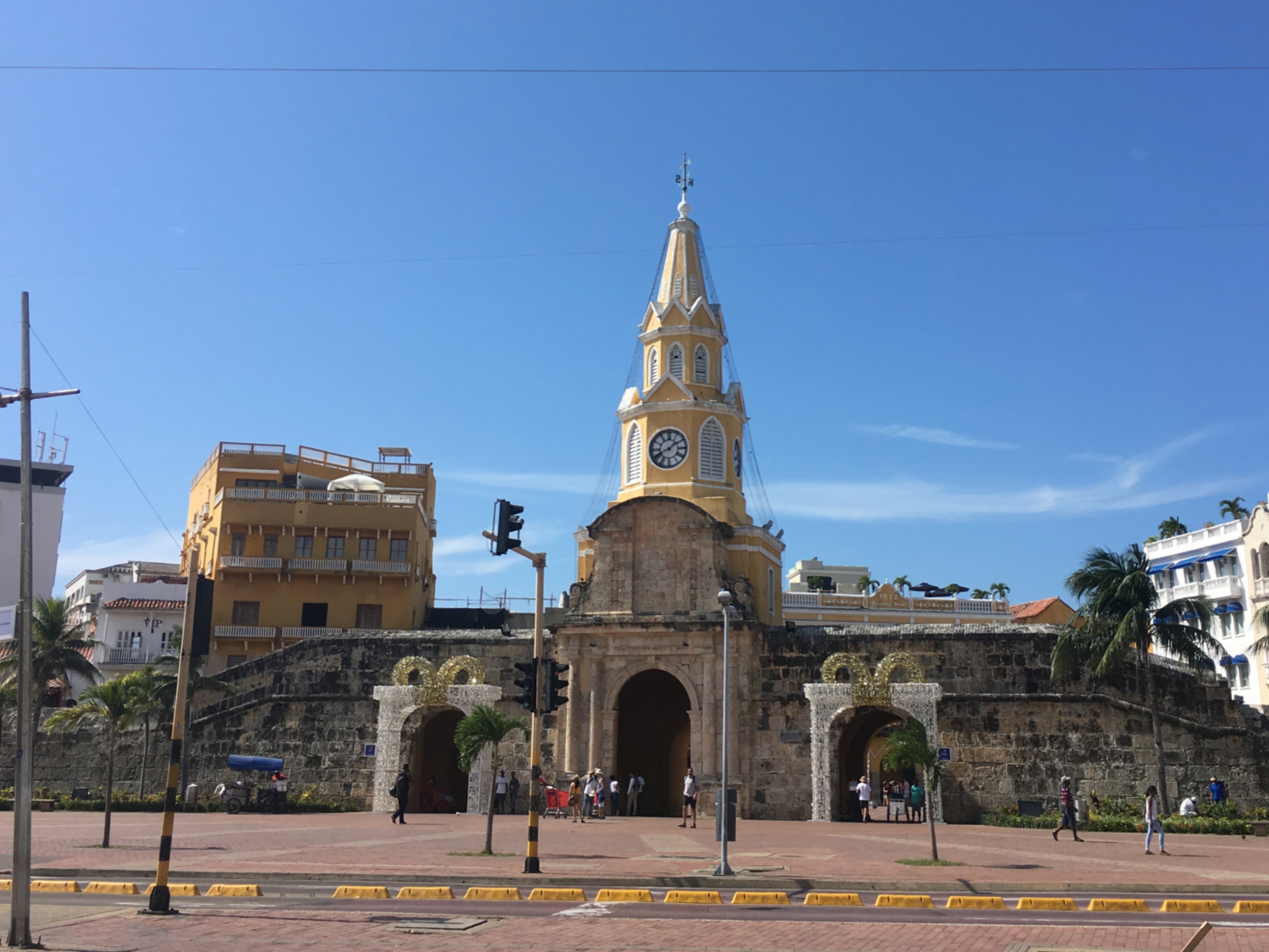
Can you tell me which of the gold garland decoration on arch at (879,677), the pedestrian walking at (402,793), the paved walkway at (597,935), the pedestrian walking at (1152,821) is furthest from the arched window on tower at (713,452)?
the paved walkway at (597,935)

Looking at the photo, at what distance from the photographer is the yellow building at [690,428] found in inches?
1544

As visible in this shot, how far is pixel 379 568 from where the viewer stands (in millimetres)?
53500

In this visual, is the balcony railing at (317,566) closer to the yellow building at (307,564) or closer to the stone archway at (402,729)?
the yellow building at (307,564)

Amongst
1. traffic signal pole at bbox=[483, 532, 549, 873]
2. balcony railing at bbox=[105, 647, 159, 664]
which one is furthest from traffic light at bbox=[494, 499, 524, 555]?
balcony railing at bbox=[105, 647, 159, 664]

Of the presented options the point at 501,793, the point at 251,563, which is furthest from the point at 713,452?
the point at 251,563

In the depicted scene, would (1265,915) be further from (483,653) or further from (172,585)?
(172,585)

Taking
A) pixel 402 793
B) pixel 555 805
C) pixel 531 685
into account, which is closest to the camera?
pixel 531 685

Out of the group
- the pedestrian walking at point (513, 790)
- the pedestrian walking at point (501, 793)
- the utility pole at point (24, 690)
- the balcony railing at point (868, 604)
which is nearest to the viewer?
the utility pole at point (24, 690)

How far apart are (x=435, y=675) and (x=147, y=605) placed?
91.2 feet

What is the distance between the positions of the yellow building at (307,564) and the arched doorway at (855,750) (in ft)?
74.0

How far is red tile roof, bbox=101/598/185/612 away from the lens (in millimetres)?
58250

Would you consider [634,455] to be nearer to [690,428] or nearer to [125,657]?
[690,428]

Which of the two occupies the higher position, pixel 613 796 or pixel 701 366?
pixel 701 366

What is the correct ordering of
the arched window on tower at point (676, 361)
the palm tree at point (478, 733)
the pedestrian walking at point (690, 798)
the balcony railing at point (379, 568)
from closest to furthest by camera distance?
1. the palm tree at point (478, 733)
2. the pedestrian walking at point (690, 798)
3. the arched window on tower at point (676, 361)
4. the balcony railing at point (379, 568)
